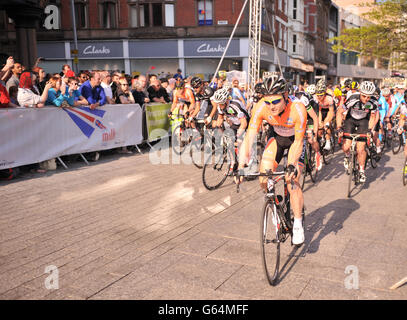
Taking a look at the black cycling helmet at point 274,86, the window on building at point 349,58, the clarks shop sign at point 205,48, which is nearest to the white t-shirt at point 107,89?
the black cycling helmet at point 274,86

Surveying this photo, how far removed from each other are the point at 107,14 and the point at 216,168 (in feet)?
95.9

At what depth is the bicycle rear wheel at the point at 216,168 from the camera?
8.40 metres

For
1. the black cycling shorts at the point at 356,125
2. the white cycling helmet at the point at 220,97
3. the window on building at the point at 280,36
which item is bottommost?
the black cycling shorts at the point at 356,125

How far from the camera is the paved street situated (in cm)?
402

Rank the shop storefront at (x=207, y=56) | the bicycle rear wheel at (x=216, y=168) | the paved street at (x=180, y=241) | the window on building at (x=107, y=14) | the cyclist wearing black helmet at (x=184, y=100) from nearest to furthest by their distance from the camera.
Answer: the paved street at (x=180, y=241)
the bicycle rear wheel at (x=216, y=168)
the cyclist wearing black helmet at (x=184, y=100)
the shop storefront at (x=207, y=56)
the window on building at (x=107, y=14)

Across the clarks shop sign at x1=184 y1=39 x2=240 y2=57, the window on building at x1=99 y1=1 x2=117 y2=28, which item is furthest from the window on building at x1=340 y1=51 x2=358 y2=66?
the window on building at x1=99 y1=1 x2=117 y2=28

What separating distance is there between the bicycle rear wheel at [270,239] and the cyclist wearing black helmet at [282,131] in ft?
1.40

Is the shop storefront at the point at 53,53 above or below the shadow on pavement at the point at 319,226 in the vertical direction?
above

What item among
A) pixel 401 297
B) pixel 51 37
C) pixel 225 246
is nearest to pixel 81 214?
pixel 225 246

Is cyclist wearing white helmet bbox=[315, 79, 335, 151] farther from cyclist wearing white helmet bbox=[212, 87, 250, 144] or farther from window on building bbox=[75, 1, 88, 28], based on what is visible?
window on building bbox=[75, 1, 88, 28]

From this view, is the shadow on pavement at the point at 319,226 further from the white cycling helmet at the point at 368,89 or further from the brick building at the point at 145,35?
the brick building at the point at 145,35

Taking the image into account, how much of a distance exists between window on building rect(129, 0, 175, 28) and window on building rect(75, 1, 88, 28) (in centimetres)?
384

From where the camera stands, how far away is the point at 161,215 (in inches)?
257
